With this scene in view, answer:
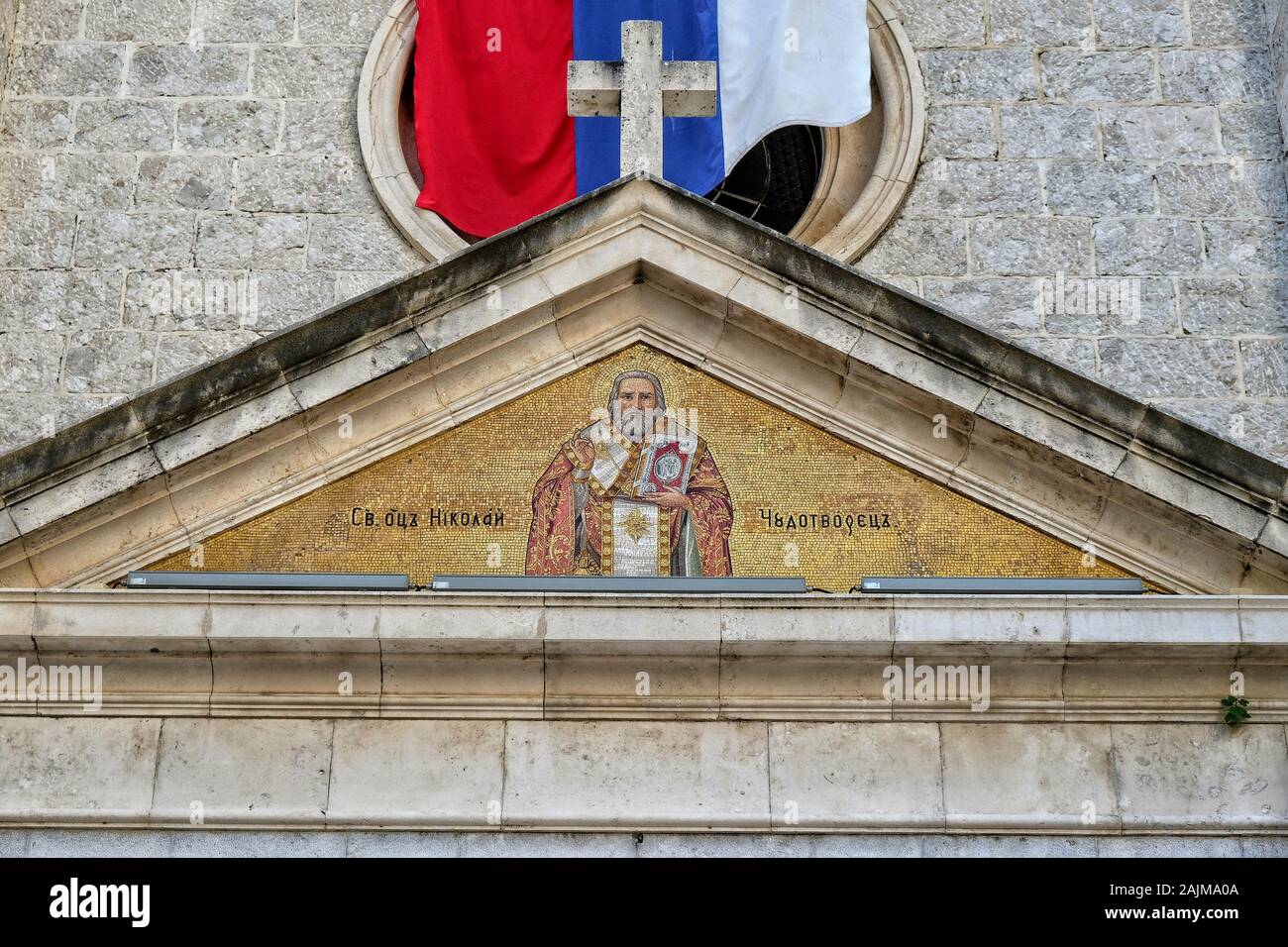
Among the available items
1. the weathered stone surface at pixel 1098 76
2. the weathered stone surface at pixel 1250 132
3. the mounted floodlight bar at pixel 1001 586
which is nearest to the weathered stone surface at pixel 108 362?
the mounted floodlight bar at pixel 1001 586

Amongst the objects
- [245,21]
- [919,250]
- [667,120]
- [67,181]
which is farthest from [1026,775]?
[245,21]

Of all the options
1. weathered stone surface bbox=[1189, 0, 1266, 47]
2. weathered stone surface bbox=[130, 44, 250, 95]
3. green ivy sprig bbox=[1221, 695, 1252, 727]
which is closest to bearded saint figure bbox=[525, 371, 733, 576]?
green ivy sprig bbox=[1221, 695, 1252, 727]

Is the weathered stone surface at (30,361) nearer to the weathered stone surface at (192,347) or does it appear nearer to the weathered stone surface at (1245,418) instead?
the weathered stone surface at (192,347)

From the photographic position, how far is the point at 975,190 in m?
11.4

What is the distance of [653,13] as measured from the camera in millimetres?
11727

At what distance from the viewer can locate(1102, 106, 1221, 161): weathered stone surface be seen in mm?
11555

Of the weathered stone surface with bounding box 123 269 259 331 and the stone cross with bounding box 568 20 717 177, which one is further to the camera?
the weathered stone surface with bounding box 123 269 259 331

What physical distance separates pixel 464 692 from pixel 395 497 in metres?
1.01

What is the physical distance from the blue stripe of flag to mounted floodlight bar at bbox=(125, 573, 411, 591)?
3.57 meters

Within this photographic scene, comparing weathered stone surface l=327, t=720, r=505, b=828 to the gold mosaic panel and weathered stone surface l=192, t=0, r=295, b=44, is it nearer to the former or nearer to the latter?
the gold mosaic panel

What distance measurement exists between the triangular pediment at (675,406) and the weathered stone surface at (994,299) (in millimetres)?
2320

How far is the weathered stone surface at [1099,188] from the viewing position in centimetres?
1138

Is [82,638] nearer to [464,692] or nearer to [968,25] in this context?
[464,692]

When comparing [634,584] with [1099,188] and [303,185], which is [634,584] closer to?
[303,185]
